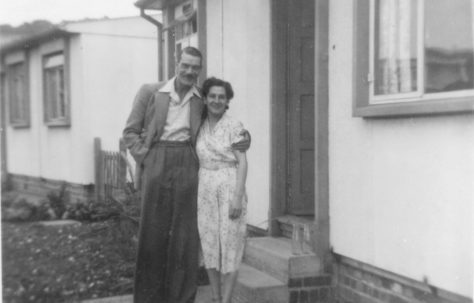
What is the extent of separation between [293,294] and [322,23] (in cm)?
227

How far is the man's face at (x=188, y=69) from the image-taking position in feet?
14.0

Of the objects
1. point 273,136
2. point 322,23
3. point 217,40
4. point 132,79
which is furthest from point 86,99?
point 322,23

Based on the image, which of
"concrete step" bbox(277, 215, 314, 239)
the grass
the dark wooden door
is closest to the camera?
the grass

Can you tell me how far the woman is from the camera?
4.26 metres

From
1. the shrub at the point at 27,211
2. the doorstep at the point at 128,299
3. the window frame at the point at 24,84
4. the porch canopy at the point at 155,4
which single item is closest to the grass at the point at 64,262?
the shrub at the point at 27,211

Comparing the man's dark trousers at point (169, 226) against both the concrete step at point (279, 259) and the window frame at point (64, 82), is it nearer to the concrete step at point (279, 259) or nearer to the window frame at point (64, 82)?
the concrete step at point (279, 259)

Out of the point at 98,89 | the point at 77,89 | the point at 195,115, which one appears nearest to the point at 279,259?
the point at 195,115

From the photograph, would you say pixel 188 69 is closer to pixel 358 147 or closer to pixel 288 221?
pixel 358 147

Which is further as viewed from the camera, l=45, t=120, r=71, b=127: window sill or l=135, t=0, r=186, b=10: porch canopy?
l=45, t=120, r=71, b=127: window sill

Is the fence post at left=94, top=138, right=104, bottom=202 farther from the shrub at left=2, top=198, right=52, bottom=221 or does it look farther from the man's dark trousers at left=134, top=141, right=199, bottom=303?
the man's dark trousers at left=134, top=141, right=199, bottom=303

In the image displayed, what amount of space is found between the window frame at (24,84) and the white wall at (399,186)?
9857mm

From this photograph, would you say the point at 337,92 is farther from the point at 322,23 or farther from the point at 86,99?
the point at 86,99

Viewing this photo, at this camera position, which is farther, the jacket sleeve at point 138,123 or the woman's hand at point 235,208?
the jacket sleeve at point 138,123

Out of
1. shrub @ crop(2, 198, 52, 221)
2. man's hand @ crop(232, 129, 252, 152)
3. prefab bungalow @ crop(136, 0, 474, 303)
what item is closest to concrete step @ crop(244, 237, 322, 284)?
prefab bungalow @ crop(136, 0, 474, 303)
